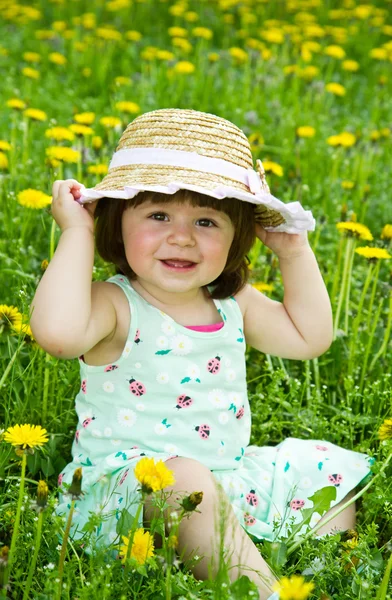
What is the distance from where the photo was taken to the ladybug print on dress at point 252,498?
1750 mm

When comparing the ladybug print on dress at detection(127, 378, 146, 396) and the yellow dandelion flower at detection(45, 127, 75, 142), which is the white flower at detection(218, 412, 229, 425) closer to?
the ladybug print on dress at detection(127, 378, 146, 396)

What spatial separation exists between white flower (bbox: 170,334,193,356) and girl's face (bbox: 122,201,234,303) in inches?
4.3

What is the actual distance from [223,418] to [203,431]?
0.06 meters

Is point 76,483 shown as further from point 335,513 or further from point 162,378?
point 335,513

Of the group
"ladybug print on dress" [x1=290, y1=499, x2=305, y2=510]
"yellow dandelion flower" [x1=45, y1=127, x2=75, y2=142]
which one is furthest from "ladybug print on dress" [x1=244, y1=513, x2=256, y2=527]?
"yellow dandelion flower" [x1=45, y1=127, x2=75, y2=142]

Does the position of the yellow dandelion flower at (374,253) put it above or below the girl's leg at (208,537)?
above

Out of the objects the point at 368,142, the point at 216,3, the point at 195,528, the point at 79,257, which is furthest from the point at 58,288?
the point at 216,3

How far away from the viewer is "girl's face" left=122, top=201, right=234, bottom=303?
1632 millimetres

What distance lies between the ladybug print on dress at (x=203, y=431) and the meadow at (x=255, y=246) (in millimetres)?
256

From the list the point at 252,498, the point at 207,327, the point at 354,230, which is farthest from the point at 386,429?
the point at 354,230

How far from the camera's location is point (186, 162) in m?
1.62

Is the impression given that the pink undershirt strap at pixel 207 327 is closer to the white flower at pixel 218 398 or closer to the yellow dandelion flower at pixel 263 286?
the white flower at pixel 218 398

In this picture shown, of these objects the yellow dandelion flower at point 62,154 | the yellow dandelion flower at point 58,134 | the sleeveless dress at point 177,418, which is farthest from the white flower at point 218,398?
the yellow dandelion flower at point 58,134

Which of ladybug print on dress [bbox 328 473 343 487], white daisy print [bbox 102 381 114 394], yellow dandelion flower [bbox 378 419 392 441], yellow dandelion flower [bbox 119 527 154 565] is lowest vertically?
ladybug print on dress [bbox 328 473 343 487]
